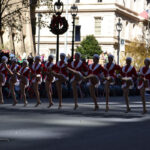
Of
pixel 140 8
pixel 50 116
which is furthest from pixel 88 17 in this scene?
pixel 50 116

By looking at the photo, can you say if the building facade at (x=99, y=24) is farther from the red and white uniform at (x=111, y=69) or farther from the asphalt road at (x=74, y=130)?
the asphalt road at (x=74, y=130)

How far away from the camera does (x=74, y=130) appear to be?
1370 cm

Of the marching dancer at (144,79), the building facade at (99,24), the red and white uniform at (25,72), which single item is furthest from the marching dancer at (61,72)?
the building facade at (99,24)

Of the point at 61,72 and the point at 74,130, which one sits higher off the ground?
the point at 61,72

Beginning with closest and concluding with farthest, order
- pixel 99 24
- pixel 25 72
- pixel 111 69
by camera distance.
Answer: pixel 111 69 < pixel 25 72 < pixel 99 24

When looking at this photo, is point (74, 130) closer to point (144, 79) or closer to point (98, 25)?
point (144, 79)

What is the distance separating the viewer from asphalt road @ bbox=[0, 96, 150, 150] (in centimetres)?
1091

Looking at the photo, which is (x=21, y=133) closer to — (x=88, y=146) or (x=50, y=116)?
(x=88, y=146)

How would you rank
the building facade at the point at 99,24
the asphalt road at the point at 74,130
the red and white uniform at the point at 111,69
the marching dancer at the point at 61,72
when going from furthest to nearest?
the building facade at the point at 99,24 < the marching dancer at the point at 61,72 < the red and white uniform at the point at 111,69 < the asphalt road at the point at 74,130

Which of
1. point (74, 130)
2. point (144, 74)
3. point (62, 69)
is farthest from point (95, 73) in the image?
point (74, 130)

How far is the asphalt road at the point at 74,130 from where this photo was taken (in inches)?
429

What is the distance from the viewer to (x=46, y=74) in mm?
21797

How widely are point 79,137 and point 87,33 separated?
76.6 meters

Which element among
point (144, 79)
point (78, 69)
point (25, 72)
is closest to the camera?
point (144, 79)
